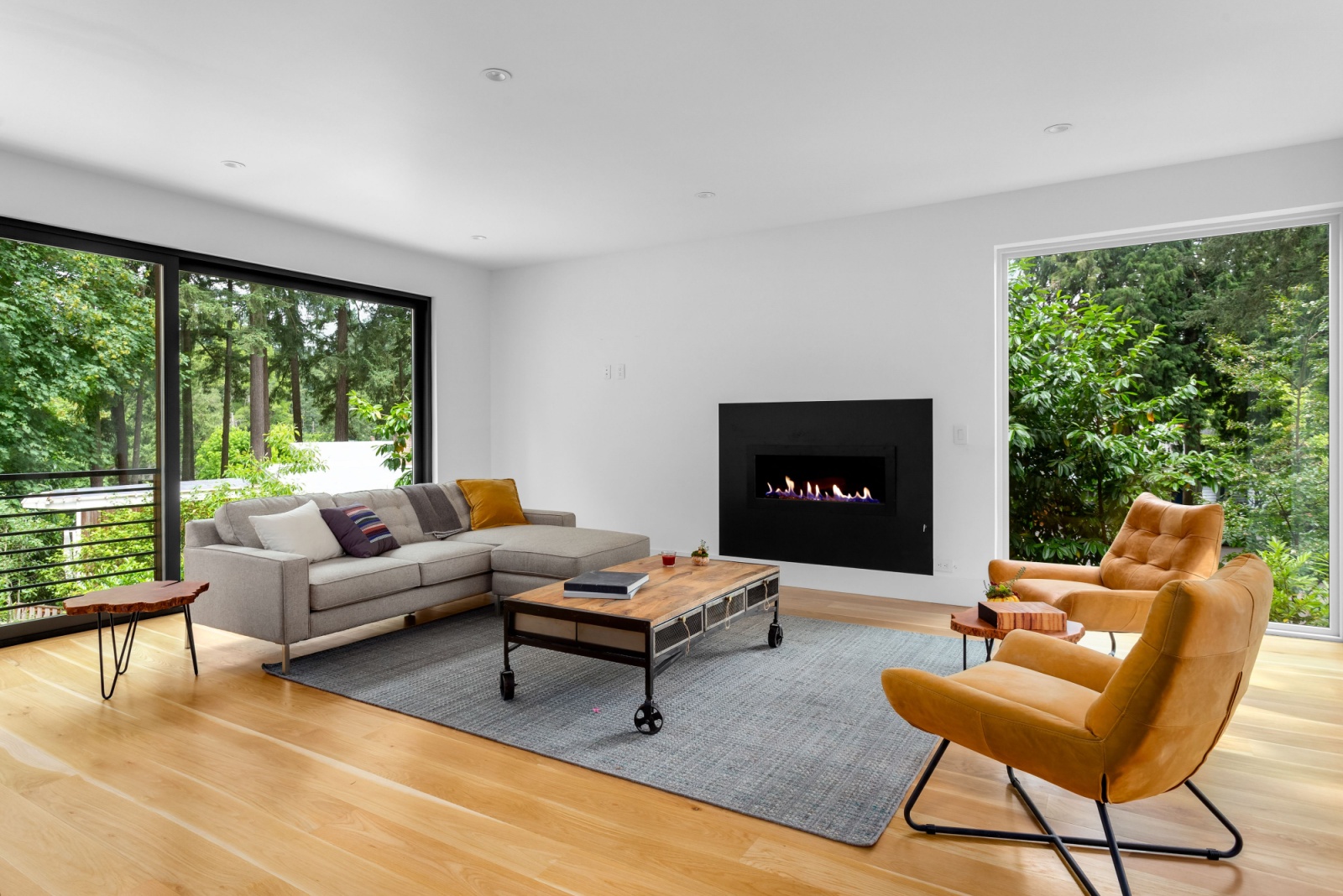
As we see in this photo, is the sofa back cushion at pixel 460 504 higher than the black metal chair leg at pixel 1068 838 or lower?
higher

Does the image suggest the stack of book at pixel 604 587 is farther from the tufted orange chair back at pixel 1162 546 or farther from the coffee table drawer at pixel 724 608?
the tufted orange chair back at pixel 1162 546

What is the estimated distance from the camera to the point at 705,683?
11.1ft

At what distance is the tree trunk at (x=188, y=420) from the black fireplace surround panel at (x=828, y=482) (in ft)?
11.7

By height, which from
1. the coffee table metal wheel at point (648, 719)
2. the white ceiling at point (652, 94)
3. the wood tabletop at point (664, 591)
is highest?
the white ceiling at point (652, 94)

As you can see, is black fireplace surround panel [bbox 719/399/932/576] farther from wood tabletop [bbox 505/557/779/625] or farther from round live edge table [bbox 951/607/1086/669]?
round live edge table [bbox 951/607/1086/669]

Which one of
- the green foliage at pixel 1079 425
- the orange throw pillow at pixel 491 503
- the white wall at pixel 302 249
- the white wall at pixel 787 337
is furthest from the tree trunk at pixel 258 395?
the green foliage at pixel 1079 425

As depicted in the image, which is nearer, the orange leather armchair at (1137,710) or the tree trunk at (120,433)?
the orange leather armchair at (1137,710)

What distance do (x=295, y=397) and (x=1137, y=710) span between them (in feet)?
17.7

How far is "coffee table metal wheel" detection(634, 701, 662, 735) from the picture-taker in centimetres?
282

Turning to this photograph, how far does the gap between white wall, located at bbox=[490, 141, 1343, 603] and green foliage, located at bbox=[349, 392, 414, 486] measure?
864 mm

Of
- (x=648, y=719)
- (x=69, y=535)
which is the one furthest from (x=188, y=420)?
(x=648, y=719)

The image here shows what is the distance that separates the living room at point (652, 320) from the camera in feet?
6.87

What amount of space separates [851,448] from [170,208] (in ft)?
15.1

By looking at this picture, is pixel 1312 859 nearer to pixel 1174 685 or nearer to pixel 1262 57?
pixel 1174 685
